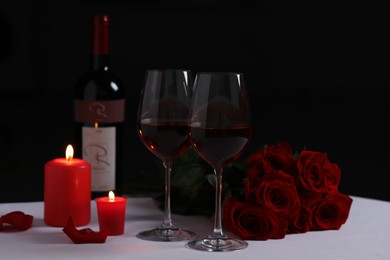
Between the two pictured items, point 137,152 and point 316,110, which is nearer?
point 137,152

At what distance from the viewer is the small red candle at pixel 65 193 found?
1435mm

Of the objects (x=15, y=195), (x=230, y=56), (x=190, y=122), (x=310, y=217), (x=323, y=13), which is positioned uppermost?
(x=323, y=13)

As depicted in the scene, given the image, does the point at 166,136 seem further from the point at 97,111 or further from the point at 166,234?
the point at 97,111

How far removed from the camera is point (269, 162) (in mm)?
1436

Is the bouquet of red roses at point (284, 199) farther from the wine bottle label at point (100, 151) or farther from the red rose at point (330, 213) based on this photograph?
the wine bottle label at point (100, 151)

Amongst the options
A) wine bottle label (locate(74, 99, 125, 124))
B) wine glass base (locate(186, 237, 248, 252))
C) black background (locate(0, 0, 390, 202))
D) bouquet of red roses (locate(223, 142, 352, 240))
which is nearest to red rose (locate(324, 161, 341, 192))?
bouquet of red roses (locate(223, 142, 352, 240))

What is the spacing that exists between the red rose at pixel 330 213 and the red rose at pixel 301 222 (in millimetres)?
22

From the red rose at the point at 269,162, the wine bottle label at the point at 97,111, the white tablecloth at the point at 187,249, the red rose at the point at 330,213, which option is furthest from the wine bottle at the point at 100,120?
the red rose at the point at 330,213

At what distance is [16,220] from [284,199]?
0.51 m

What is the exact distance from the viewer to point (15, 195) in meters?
3.27

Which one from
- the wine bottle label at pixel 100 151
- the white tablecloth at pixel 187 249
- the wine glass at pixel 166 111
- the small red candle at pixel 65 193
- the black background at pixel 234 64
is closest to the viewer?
the white tablecloth at pixel 187 249

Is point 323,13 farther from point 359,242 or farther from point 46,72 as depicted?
point 359,242

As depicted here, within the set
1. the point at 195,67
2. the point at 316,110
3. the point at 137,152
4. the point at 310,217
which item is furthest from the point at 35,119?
the point at 310,217

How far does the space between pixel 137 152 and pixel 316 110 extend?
1158mm
